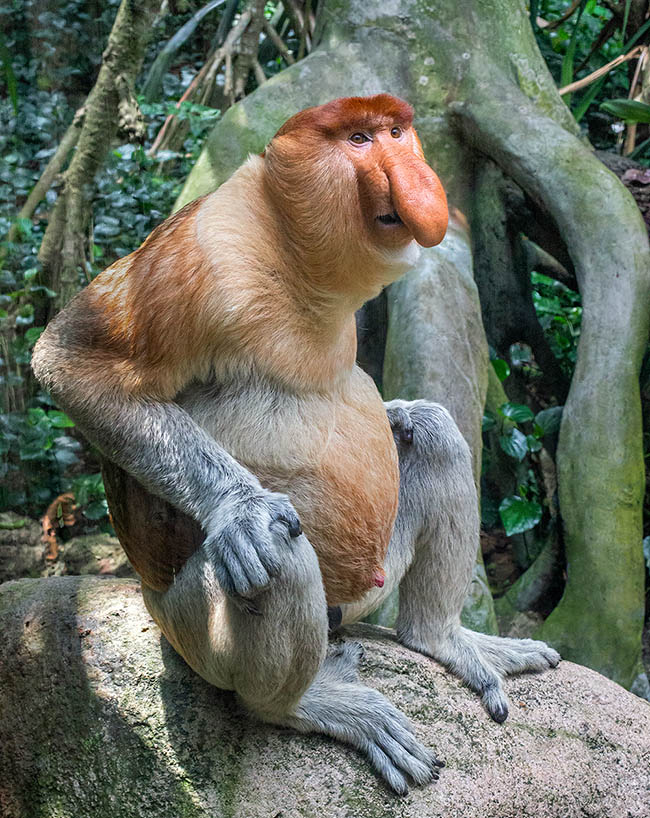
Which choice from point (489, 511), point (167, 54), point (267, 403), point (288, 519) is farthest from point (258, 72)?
point (288, 519)

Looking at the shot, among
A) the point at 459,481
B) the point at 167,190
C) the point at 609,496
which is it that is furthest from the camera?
the point at 167,190

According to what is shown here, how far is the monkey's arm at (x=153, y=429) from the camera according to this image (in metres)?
1.79

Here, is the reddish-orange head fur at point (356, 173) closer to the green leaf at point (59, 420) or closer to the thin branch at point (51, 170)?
the green leaf at point (59, 420)

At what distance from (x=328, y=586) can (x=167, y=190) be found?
3.33 metres

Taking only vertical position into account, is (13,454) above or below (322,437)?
below

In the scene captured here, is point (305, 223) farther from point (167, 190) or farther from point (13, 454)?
point (167, 190)

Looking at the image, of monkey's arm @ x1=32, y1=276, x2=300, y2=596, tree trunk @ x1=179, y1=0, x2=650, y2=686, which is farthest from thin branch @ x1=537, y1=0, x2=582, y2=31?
monkey's arm @ x1=32, y1=276, x2=300, y2=596

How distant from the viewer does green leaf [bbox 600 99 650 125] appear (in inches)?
181

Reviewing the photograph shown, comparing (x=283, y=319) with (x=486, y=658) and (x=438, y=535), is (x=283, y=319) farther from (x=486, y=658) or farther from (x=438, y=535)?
(x=486, y=658)

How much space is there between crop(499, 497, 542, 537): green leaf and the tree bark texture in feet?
7.95

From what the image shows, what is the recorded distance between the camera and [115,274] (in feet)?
6.52

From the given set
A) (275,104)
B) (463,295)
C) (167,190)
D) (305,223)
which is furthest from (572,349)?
(305,223)

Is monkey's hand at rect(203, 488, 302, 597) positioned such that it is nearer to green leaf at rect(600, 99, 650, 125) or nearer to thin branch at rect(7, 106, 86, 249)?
thin branch at rect(7, 106, 86, 249)

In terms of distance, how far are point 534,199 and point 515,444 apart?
3.91 feet
